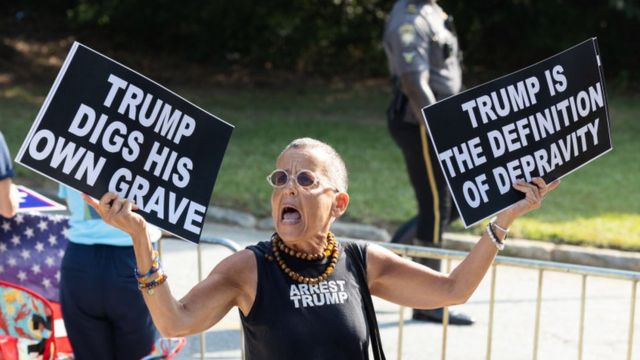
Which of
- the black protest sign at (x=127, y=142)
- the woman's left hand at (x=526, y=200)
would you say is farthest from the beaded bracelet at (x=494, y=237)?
the black protest sign at (x=127, y=142)

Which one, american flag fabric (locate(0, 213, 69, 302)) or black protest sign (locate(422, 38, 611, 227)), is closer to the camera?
black protest sign (locate(422, 38, 611, 227))

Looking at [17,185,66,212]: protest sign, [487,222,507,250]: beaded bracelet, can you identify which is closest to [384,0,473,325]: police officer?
[17,185,66,212]: protest sign

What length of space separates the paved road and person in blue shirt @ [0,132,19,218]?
5.85 ft

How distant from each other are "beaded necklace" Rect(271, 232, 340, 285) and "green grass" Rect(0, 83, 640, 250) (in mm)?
5682

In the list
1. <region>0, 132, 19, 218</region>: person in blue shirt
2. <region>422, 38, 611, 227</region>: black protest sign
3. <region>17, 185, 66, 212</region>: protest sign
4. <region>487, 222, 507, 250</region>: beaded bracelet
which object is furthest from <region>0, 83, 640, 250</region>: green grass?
<region>487, 222, 507, 250</region>: beaded bracelet

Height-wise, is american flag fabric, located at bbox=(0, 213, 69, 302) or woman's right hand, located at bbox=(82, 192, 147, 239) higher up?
american flag fabric, located at bbox=(0, 213, 69, 302)

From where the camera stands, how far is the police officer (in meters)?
6.41

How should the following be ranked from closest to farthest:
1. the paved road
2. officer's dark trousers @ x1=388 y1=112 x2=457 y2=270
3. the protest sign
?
the protest sign, the paved road, officer's dark trousers @ x1=388 y1=112 x2=457 y2=270

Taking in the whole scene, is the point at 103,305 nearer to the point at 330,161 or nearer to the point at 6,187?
the point at 6,187

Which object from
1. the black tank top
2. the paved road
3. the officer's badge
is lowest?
the black tank top

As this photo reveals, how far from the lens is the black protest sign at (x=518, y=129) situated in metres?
3.30

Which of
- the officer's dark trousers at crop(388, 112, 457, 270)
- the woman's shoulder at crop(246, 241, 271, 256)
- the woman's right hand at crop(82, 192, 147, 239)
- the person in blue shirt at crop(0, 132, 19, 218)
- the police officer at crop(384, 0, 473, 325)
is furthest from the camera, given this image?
the officer's dark trousers at crop(388, 112, 457, 270)

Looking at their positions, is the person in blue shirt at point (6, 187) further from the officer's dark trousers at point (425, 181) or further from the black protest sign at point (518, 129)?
the officer's dark trousers at point (425, 181)

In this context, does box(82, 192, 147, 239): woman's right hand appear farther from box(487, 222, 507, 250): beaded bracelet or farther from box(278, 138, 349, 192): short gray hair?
box(487, 222, 507, 250): beaded bracelet
